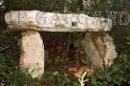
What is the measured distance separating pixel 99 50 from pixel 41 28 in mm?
1464

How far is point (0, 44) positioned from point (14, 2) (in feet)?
2.78

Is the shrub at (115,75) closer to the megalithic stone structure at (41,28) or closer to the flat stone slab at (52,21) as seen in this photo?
the megalithic stone structure at (41,28)

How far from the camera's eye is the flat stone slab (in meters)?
6.75

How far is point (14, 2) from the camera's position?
7656 mm

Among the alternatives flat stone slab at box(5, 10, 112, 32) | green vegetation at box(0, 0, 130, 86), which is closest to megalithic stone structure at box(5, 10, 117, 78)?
flat stone slab at box(5, 10, 112, 32)

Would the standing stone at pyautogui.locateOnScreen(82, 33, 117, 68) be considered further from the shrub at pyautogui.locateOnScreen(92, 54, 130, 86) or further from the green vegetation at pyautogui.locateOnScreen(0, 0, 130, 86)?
the shrub at pyautogui.locateOnScreen(92, 54, 130, 86)

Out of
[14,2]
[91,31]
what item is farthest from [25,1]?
[91,31]

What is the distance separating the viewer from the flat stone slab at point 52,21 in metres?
6.75

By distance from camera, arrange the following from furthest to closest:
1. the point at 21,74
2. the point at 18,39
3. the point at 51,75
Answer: the point at 18,39 < the point at 51,75 < the point at 21,74

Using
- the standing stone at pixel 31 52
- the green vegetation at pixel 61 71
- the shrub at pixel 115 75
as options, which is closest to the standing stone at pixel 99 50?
the green vegetation at pixel 61 71

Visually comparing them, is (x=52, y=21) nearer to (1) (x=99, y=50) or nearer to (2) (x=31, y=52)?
(2) (x=31, y=52)

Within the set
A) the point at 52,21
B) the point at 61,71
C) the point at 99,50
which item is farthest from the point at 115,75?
the point at 52,21

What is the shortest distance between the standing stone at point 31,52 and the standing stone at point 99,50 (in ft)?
4.07

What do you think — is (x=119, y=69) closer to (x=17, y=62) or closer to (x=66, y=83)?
(x=66, y=83)
